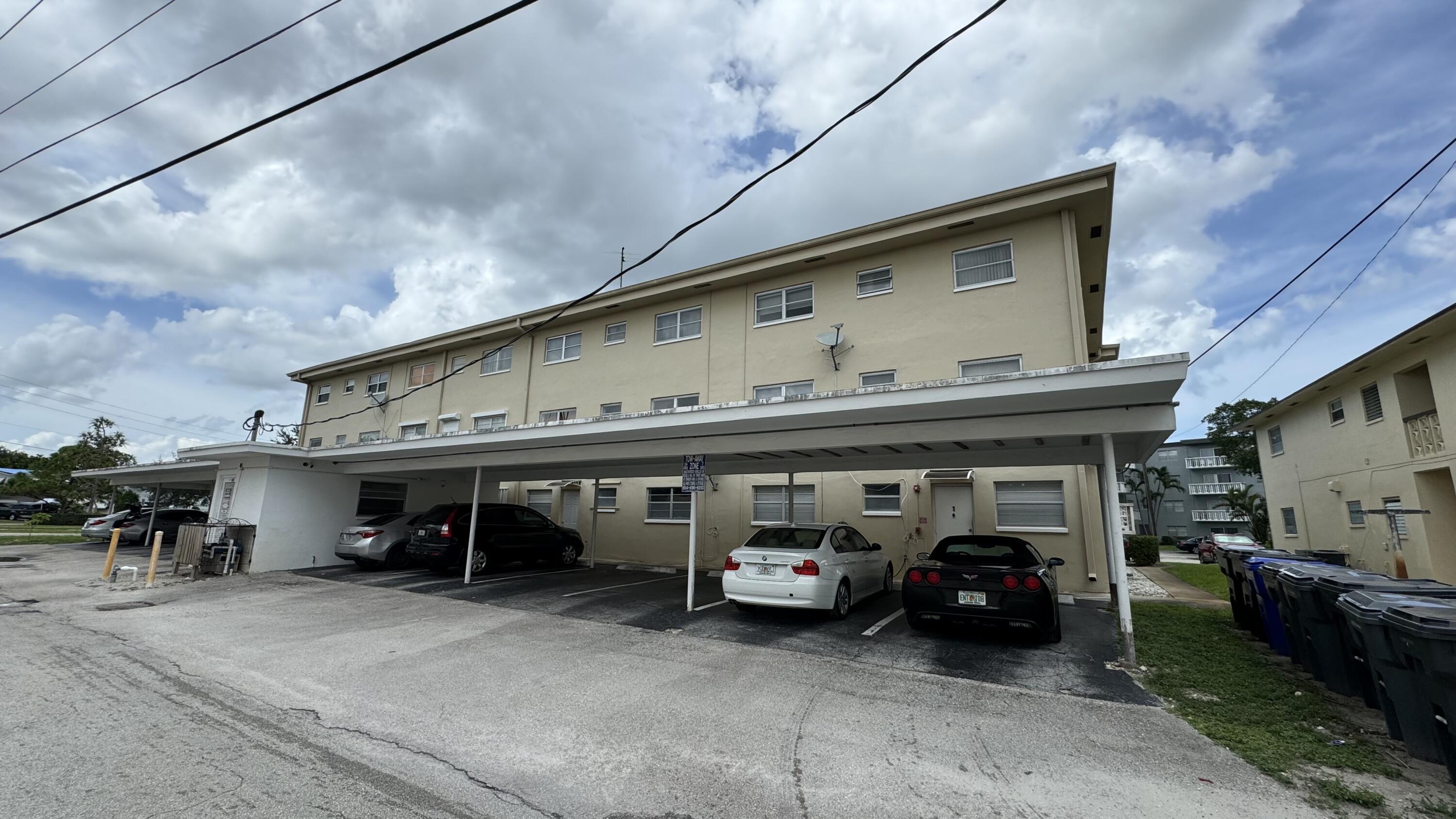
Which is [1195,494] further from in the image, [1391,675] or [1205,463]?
[1391,675]

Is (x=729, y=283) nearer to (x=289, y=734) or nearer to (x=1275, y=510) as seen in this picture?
(x=289, y=734)

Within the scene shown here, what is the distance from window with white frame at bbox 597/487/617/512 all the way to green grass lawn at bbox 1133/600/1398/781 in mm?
12718

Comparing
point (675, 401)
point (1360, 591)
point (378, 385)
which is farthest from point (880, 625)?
point (378, 385)

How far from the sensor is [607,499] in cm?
1761

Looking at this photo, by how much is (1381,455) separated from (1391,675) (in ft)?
43.8

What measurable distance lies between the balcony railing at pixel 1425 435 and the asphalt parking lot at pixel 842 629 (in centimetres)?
768

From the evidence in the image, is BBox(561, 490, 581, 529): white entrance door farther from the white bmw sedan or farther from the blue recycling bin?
the blue recycling bin

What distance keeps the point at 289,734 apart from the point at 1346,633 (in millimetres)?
8780

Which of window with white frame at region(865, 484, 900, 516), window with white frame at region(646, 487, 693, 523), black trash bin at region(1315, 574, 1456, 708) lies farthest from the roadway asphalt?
window with white frame at region(646, 487, 693, 523)

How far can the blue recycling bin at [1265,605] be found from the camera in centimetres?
728

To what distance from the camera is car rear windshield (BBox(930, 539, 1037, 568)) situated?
7641 mm

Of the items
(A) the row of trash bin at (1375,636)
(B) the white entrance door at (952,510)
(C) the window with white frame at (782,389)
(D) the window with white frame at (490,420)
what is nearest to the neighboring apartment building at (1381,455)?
(A) the row of trash bin at (1375,636)

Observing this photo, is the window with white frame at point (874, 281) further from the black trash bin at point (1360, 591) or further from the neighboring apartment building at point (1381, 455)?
the black trash bin at point (1360, 591)

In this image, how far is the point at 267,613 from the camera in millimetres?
9039
